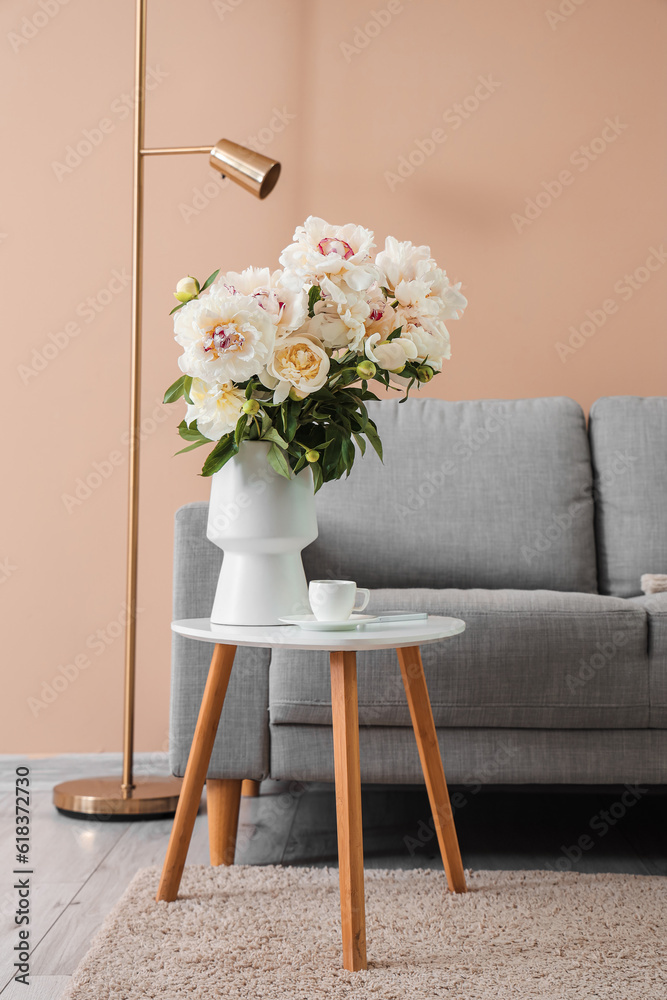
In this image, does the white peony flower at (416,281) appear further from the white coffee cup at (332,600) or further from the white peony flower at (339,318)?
the white coffee cup at (332,600)

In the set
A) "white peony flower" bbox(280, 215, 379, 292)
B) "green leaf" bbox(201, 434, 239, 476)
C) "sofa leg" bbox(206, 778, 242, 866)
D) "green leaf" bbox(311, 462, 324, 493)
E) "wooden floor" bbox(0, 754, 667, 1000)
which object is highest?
"white peony flower" bbox(280, 215, 379, 292)

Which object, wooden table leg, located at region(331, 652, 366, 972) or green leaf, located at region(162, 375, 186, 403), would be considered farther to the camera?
green leaf, located at region(162, 375, 186, 403)

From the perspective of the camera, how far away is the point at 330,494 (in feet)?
6.81

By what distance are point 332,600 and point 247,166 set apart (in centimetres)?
119

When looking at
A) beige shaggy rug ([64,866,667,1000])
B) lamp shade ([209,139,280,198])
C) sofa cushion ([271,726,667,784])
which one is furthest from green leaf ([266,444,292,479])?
lamp shade ([209,139,280,198])

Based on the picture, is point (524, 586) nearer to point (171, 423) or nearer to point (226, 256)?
point (171, 423)

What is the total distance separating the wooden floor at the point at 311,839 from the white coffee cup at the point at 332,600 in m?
0.58

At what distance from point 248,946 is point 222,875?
26 centimetres

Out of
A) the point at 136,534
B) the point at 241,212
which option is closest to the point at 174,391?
the point at 136,534

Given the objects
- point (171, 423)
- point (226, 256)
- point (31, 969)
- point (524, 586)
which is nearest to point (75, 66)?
point (226, 256)

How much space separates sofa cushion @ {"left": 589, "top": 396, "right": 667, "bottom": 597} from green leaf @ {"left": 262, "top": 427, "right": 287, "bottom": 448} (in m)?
1.16

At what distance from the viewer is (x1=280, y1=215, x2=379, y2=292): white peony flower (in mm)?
1172

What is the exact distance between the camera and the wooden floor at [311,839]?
138 cm

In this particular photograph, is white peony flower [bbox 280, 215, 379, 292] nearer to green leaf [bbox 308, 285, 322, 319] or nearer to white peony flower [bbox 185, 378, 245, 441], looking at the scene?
green leaf [bbox 308, 285, 322, 319]
